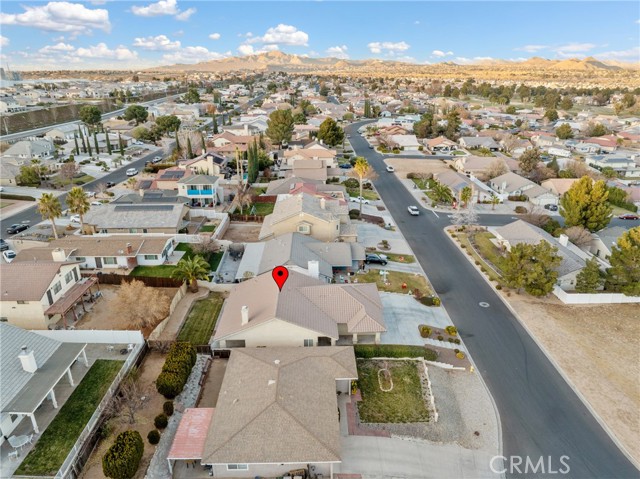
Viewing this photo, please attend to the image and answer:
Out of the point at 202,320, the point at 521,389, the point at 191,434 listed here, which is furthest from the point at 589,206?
the point at 191,434

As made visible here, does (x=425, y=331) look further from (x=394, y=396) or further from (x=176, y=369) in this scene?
(x=176, y=369)

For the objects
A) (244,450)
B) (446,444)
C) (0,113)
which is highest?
(0,113)

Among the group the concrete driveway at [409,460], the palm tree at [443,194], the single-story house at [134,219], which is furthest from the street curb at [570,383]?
the single-story house at [134,219]

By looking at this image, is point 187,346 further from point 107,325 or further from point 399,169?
point 399,169

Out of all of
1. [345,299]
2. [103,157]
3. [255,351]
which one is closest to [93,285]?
[255,351]

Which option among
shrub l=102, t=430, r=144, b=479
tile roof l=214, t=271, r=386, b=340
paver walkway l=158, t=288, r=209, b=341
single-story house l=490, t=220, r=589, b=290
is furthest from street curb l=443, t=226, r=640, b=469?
paver walkway l=158, t=288, r=209, b=341

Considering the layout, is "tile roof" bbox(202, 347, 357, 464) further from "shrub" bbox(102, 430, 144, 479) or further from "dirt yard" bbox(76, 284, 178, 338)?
"dirt yard" bbox(76, 284, 178, 338)
